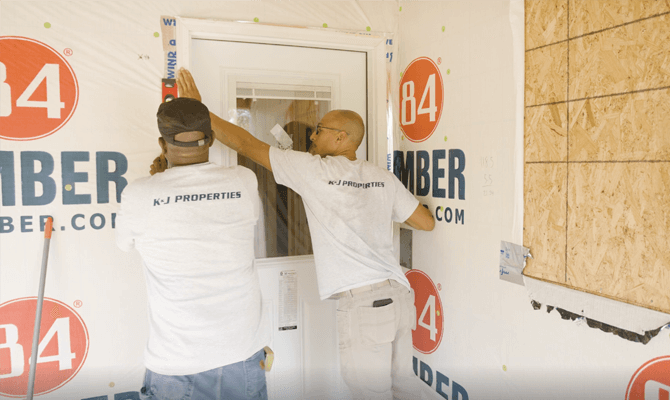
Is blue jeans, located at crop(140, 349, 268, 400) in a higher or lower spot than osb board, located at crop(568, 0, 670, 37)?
lower

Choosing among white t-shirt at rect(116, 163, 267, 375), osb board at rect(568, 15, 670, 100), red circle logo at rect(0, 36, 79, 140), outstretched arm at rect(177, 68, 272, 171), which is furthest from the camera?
outstretched arm at rect(177, 68, 272, 171)

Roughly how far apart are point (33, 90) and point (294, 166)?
1.14 meters

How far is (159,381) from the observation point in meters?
1.47

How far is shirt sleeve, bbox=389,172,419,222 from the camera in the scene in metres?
2.12

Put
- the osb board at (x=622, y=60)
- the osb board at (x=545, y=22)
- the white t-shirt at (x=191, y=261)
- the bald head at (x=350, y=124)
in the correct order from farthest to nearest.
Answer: the bald head at (x=350, y=124) → the osb board at (x=545, y=22) → the white t-shirt at (x=191, y=261) → the osb board at (x=622, y=60)

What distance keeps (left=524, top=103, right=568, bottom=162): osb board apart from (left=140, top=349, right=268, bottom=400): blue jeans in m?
1.26

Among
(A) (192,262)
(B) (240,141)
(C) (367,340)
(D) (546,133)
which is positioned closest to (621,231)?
(D) (546,133)

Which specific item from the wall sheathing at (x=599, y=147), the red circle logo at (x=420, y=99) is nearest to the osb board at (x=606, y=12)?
the wall sheathing at (x=599, y=147)

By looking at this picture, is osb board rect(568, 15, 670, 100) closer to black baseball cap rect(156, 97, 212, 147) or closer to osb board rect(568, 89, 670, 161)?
osb board rect(568, 89, 670, 161)

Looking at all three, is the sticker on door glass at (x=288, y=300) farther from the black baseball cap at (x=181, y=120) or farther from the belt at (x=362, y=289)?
the black baseball cap at (x=181, y=120)

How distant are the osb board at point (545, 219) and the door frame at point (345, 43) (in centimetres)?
99

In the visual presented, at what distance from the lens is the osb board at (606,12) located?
1.30 m

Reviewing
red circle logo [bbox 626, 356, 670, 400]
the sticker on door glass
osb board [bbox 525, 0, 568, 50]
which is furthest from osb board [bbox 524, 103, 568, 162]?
the sticker on door glass

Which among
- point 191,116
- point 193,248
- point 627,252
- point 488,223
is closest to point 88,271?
point 193,248
